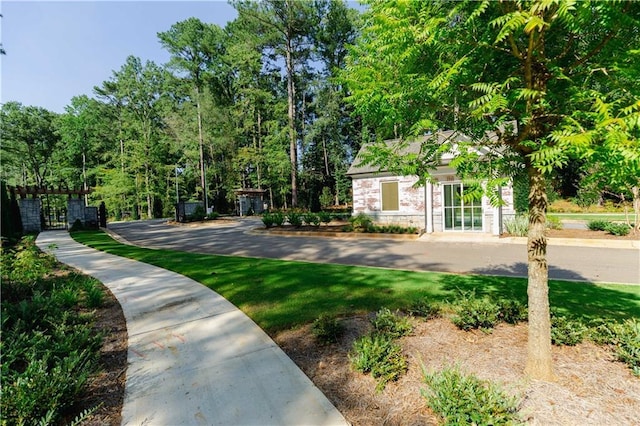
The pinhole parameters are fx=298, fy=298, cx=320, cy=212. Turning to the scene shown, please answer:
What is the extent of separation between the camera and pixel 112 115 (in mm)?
41844

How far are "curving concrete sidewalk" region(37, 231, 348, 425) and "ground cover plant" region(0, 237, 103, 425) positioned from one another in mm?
454

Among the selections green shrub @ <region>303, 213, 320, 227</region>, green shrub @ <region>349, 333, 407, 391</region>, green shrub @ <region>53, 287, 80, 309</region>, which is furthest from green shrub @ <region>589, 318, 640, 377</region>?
green shrub @ <region>303, 213, 320, 227</region>

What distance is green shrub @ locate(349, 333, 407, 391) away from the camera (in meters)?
2.81

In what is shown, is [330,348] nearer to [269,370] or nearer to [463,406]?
[269,370]

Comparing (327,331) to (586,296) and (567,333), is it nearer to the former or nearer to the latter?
(567,333)

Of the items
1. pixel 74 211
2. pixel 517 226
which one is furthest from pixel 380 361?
pixel 74 211

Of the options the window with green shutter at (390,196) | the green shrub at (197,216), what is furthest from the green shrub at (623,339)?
the green shrub at (197,216)

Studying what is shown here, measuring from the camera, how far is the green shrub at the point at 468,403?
82.0 inches

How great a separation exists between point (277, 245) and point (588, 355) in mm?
10297

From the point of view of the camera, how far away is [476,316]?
3697 mm

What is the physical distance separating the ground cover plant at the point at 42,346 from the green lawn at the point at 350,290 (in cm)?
200

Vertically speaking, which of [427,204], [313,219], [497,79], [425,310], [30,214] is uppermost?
[497,79]

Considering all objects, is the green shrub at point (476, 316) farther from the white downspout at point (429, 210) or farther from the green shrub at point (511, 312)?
the white downspout at point (429, 210)

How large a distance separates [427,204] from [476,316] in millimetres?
11385
